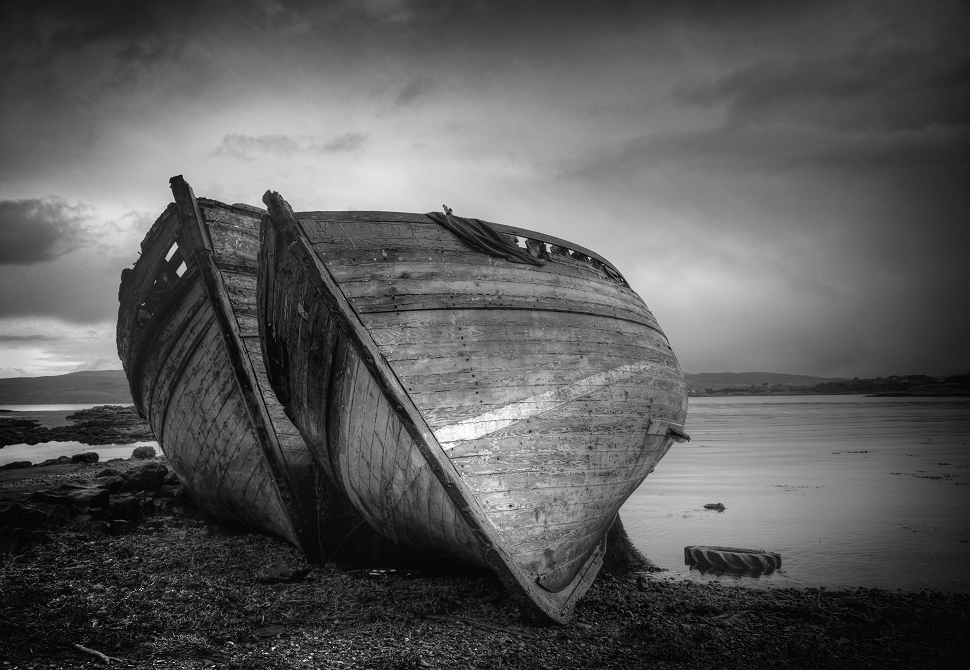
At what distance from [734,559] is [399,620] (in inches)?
148

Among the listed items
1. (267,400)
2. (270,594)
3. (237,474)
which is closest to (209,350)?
(267,400)

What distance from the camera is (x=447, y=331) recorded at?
4637mm

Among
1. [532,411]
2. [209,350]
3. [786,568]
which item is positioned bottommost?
[786,568]

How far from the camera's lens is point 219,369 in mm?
6379

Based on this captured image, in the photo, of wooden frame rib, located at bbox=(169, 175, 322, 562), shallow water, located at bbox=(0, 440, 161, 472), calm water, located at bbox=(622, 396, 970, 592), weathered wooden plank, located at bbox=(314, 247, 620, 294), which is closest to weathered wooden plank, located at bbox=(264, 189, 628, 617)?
weathered wooden plank, located at bbox=(314, 247, 620, 294)

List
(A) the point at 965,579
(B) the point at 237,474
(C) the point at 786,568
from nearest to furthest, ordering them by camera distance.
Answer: (A) the point at 965,579 → (C) the point at 786,568 → (B) the point at 237,474

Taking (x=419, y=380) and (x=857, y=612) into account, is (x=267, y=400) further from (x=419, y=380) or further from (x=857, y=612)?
(x=857, y=612)

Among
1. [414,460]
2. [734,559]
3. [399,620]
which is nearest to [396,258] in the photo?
[414,460]

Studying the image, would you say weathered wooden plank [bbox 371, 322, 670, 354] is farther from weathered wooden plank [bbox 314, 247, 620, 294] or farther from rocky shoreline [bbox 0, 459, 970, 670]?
rocky shoreline [bbox 0, 459, 970, 670]

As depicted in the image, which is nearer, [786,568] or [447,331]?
[447,331]

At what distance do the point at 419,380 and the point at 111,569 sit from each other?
159 inches

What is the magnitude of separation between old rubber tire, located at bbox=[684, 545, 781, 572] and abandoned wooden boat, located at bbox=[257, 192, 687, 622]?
5.08 feet

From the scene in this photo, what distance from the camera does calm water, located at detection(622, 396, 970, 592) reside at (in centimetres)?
609

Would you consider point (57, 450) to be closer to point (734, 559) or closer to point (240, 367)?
point (240, 367)
